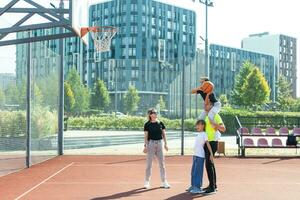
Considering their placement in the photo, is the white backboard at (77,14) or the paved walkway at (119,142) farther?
the paved walkway at (119,142)

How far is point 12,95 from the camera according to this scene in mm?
14422

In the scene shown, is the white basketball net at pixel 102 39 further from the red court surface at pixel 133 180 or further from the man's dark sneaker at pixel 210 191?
the man's dark sneaker at pixel 210 191

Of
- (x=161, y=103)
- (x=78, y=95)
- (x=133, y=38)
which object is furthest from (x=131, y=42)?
(x=161, y=103)

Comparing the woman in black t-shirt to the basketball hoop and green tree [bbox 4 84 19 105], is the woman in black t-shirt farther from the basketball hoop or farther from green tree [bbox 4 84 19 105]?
the basketball hoop

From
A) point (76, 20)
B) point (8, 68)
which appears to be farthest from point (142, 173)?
point (76, 20)

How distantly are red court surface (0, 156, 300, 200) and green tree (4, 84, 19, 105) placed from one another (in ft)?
6.71

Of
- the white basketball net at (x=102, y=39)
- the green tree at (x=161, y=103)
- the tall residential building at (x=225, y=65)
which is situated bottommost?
the green tree at (x=161, y=103)

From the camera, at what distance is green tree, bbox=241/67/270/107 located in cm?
6650

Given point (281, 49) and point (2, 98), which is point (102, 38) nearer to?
point (2, 98)

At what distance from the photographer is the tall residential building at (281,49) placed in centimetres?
16450

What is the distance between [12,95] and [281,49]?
160 m

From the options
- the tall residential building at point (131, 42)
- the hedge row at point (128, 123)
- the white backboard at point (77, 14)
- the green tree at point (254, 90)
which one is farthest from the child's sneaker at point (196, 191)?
the tall residential building at point (131, 42)

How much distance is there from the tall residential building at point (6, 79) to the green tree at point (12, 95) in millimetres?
118

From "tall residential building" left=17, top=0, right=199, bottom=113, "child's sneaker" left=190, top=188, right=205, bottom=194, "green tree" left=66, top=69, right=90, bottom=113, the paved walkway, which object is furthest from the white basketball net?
"tall residential building" left=17, top=0, right=199, bottom=113
